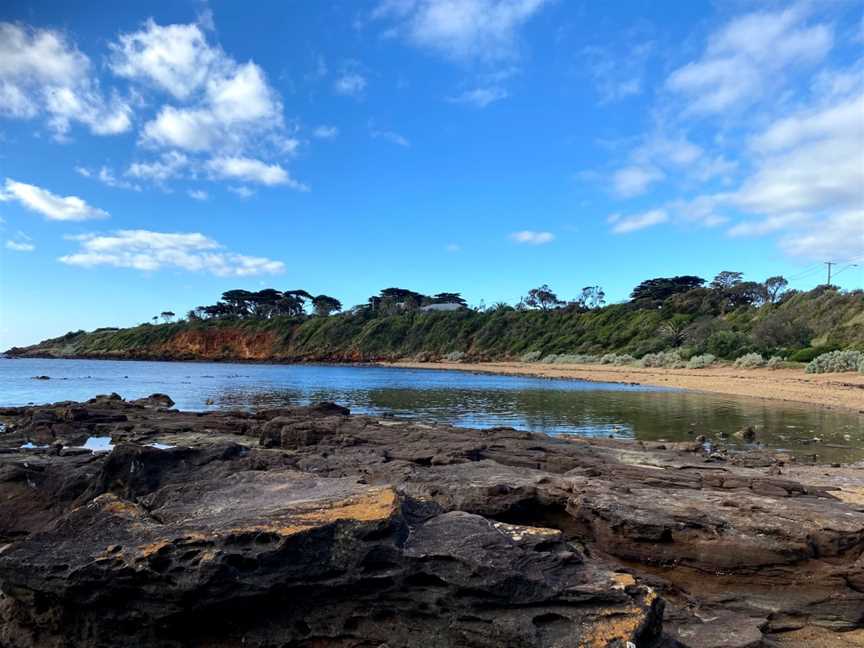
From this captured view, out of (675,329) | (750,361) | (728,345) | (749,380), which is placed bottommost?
(749,380)

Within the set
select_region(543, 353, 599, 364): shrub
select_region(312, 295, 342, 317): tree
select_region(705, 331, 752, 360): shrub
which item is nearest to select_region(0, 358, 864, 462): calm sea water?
select_region(705, 331, 752, 360): shrub

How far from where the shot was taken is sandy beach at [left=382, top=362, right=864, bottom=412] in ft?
92.3

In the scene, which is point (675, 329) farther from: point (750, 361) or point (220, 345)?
point (220, 345)

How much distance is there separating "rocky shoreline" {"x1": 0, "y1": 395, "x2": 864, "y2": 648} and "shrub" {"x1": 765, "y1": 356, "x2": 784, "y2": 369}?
4274 centimetres

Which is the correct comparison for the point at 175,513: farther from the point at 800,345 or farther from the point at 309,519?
the point at 800,345

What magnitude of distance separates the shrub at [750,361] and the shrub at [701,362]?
8.92 ft

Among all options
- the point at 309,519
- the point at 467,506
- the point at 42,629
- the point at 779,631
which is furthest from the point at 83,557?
the point at 779,631

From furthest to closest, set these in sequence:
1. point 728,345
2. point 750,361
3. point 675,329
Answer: point 675,329 < point 728,345 < point 750,361

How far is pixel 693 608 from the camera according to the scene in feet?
17.2

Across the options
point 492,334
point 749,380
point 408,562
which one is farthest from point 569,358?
point 408,562

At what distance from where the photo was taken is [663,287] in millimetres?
94688

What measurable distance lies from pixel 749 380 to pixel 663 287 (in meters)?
59.4

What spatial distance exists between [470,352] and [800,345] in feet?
163

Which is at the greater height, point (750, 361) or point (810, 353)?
point (810, 353)
